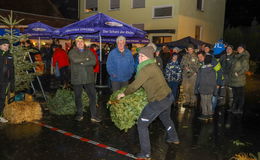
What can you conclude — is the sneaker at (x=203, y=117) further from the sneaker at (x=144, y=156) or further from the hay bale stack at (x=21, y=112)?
the hay bale stack at (x=21, y=112)

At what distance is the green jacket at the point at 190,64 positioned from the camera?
8375 millimetres

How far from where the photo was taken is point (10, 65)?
6.35m

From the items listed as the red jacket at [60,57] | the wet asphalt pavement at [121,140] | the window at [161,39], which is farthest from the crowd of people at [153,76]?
the window at [161,39]

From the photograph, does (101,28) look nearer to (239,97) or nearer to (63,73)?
(63,73)

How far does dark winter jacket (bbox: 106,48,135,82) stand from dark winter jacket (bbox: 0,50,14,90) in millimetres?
2457

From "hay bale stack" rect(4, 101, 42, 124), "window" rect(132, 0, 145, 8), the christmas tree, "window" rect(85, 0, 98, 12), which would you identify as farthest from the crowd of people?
"window" rect(85, 0, 98, 12)

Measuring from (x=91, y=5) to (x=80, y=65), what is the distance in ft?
69.1

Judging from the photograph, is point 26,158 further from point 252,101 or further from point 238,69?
point 252,101

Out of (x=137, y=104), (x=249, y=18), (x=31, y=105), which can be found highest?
(x=249, y=18)

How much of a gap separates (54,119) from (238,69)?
18.8ft

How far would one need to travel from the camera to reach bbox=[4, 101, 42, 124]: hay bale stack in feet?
21.0

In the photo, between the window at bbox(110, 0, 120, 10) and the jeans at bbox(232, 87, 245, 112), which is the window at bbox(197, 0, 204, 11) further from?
the jeans at bbox(232, 87, 245, 112)

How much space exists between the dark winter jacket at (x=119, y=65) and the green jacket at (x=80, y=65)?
0.53 metres

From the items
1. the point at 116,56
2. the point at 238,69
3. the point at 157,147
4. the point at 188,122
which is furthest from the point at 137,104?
the point at 238,69
